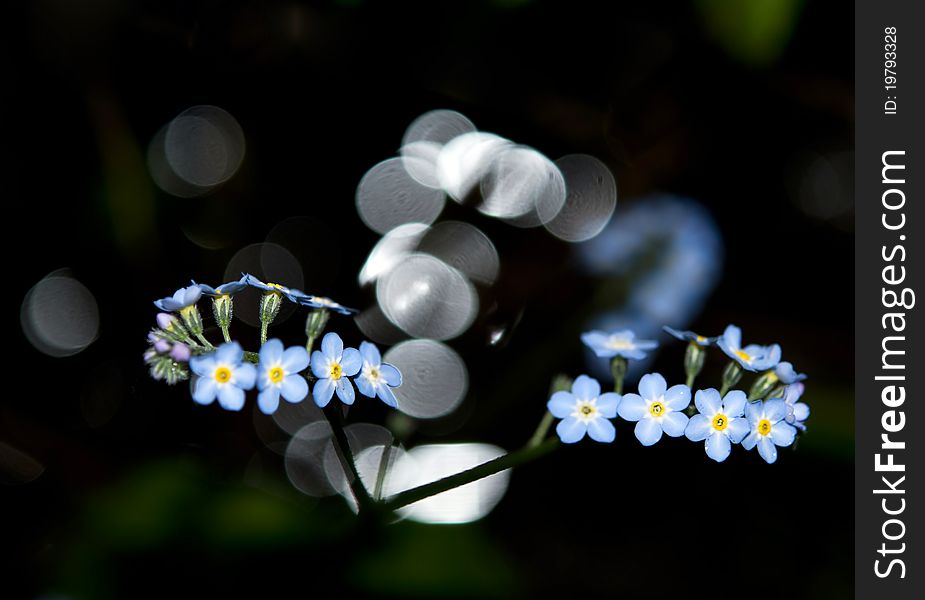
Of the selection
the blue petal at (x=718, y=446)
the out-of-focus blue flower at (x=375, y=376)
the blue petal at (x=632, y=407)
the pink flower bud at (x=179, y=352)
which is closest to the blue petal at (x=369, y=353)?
the out-of-focus blue flower at (x=375, y=376)

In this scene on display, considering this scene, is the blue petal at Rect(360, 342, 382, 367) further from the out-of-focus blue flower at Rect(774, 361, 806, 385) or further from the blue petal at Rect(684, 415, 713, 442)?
the out-of-focus blue flower at Rect(774, 361, 806, 385)

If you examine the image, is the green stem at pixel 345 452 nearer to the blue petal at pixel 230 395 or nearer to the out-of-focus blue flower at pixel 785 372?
the blue petal at pixel 230 395

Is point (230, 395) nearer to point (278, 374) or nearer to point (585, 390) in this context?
point (278, 374)

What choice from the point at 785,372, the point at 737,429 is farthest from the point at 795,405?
the point at 737,429
